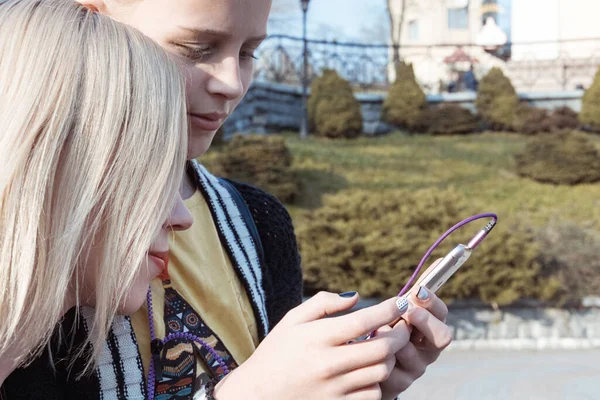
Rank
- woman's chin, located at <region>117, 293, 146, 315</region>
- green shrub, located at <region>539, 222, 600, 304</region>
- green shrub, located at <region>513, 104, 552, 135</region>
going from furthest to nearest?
1. green shrub, located at <region>513, 104, 552, 135</region>
2. green shrub, located at <region>539, 222, 600, 304</region>
3. woman's chin, located at <region>117, 293, 146, 315</region>

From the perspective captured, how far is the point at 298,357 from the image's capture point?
92 cm

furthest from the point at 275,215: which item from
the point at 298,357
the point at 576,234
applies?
the point at 576,234

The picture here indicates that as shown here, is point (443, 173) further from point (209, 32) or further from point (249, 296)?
point (209, 32)

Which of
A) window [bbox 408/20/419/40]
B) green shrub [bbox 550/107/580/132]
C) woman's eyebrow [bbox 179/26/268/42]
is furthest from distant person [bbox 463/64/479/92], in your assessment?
woman's eyebrow [bbox 179/26/268/42]

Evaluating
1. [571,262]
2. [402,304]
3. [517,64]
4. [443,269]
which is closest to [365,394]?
[402,304]

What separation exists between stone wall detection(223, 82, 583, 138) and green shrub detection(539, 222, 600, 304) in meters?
7.09

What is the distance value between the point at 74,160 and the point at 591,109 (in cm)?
1524

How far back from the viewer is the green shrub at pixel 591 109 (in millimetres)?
14664

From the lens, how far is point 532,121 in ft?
48.3

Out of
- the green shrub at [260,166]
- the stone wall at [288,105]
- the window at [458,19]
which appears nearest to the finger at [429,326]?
the green shrub at [260,166]

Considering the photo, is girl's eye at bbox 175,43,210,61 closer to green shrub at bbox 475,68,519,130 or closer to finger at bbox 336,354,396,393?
finger at bbox 336,354,396,393

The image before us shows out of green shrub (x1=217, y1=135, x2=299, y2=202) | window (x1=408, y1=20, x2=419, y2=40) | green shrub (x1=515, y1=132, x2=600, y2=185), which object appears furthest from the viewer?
window (x1=408, y1=20, x2=419, y2=40)

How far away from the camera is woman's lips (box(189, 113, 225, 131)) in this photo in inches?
47.6

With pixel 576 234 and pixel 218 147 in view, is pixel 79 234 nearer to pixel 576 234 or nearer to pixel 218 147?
pixel 576 234
